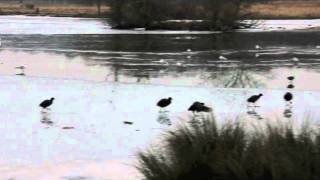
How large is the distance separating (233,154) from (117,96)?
10208 mm

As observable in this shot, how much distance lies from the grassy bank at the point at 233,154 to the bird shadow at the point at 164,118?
4.98m

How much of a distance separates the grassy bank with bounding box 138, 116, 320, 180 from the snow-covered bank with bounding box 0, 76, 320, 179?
1.38m

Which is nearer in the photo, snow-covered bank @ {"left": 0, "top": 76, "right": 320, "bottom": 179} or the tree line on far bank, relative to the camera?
snow-covered bank @ {"left": 0, "top": 76, "right": 320, "bottom": 179}

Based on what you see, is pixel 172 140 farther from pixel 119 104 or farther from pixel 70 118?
pixel 119 104

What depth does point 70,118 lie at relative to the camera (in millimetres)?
11828

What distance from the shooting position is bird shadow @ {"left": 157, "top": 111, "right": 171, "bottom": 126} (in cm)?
1132

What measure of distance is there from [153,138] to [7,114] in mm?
4209

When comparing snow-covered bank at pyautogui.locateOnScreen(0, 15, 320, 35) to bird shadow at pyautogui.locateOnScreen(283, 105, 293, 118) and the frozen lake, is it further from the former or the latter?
bird shadow at pyautogui.locateOnScreen(283, 105, 293, 118)

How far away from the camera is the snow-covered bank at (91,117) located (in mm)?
8086

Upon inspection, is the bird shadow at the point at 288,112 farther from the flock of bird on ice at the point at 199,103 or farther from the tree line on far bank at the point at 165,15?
the tree line on far bank at the point at 165,15

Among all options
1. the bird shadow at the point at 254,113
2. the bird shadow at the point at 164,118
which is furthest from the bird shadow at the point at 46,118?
the bird shadow at the point at 254,113

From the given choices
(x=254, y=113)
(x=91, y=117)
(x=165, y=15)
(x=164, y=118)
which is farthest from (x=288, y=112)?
(x=165, y=15)

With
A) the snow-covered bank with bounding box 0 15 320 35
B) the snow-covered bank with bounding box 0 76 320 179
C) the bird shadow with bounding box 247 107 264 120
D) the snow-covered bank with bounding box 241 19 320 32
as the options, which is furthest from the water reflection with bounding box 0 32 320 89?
the snow-covered bank with bounding box 241 19 320 32

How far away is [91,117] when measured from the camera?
1198 centimetres
